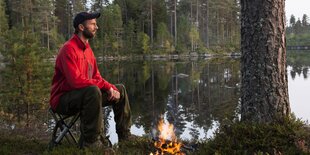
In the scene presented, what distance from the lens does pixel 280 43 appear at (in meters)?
5.27

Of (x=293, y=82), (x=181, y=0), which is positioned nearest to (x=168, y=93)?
(x=293, y=82)

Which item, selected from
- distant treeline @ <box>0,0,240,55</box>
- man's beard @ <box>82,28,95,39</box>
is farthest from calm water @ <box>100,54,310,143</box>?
distant treeline @ <box>0,0,240,55</box>

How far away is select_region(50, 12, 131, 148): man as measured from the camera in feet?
18.0

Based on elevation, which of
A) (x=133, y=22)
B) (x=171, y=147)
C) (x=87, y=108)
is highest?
(x=133, y=22)

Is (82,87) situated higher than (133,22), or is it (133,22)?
(133,22)

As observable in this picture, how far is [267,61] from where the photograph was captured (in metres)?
5.20

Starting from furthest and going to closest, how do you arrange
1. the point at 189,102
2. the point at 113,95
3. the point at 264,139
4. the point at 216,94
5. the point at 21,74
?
→ 1. the point at 216,94
2. the point at 189,102
3. the point at 21,74
4. the point at 113,95
5. the point at 264,139

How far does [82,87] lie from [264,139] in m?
2.72

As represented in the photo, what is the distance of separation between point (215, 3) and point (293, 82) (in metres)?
65.2

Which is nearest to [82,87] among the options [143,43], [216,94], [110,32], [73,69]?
[73,69]

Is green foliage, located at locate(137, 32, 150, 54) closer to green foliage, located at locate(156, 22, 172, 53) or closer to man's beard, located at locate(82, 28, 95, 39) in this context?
green foliage, located at locate(156, 22, 172, 53)

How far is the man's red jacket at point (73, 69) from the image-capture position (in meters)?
5.47

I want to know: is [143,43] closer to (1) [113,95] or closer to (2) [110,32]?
(2) [110,32]

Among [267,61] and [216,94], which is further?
[216,94]
